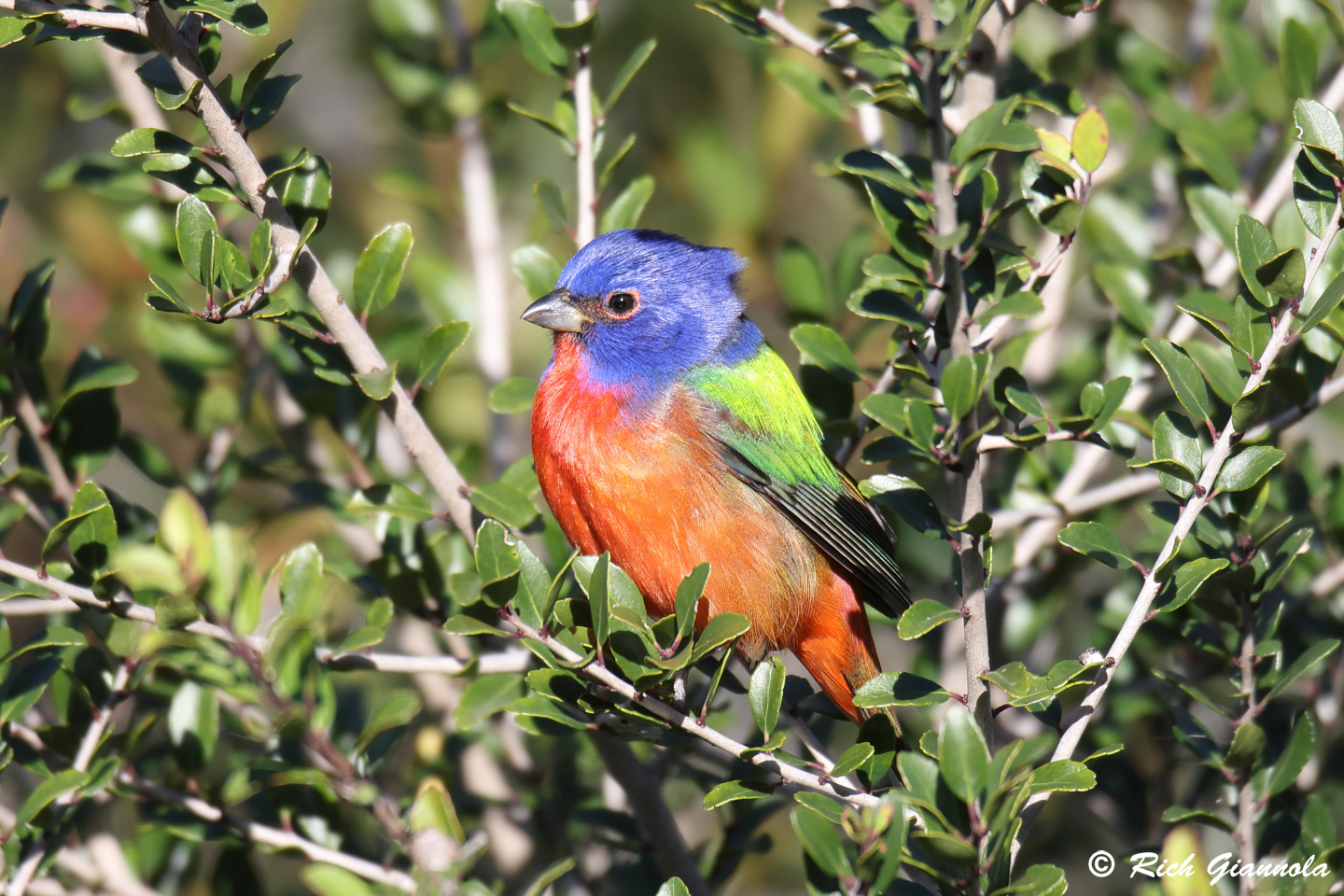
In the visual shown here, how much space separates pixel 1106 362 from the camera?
3.69m

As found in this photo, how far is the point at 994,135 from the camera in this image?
2416 millimetres

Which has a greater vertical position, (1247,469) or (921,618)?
(1247,469)

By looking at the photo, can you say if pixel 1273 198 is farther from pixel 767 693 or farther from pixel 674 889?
pixel 674 889

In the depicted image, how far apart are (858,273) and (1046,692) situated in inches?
82.1

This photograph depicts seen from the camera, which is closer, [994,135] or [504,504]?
[994,135]

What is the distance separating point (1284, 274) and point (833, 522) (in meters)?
1.66

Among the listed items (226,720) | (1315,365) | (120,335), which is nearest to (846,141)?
(1315,365)

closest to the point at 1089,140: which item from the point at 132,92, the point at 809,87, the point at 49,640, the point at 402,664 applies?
Result: the point at 809,87

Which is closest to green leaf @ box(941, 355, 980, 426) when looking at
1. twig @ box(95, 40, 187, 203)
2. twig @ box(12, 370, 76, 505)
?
twig @ box(12, 370, 76, 505)

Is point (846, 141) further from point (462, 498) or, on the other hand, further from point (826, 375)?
point (462, 498)

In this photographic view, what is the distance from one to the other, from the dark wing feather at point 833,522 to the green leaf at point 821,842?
1520 mm

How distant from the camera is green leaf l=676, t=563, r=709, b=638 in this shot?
2426mm

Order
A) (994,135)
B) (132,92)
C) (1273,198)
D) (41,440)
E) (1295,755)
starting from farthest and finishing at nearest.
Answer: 1. (132,92)
2. (1273,198)
3. (41,440)
4. (1295,755)
5. (994,135)

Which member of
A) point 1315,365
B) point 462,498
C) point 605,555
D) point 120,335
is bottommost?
point 120,335
